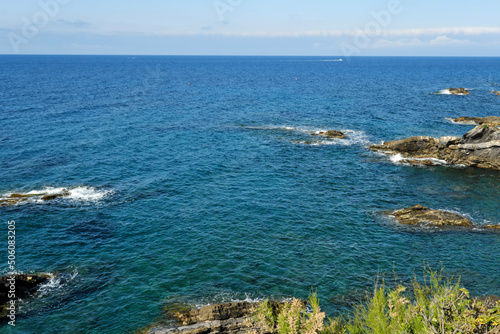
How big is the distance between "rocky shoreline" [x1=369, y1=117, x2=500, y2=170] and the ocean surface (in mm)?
3330

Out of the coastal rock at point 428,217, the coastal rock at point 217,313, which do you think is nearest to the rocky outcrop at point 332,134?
→ the coastal rock at point 428,217

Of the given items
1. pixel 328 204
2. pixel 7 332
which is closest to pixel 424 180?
pixel 328 204

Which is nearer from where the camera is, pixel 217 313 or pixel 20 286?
pixel 217 313

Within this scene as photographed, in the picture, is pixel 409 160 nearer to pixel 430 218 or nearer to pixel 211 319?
pixel 430 218

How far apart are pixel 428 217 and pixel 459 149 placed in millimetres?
26371

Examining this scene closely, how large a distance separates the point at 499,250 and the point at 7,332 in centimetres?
4400

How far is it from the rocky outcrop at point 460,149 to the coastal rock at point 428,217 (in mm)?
20889

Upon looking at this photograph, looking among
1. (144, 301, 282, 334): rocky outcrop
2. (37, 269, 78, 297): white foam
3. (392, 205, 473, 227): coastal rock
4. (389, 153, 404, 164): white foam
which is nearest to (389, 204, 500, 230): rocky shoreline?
(392, 205, 473, 227): coastal rock

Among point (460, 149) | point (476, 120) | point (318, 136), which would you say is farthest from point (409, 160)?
point (476, 120)

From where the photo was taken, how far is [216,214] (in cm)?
4512

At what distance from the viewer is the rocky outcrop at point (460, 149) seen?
5962 cm

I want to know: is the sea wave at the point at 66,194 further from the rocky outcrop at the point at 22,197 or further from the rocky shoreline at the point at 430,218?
the rocky shoreline at the point at 430,218

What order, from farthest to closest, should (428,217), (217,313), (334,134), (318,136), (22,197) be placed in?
A: 1. (318,136)
2. (334,134)
3. (22,197)
4. (428,217)
5. (217,313)

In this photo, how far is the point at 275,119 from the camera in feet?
318
